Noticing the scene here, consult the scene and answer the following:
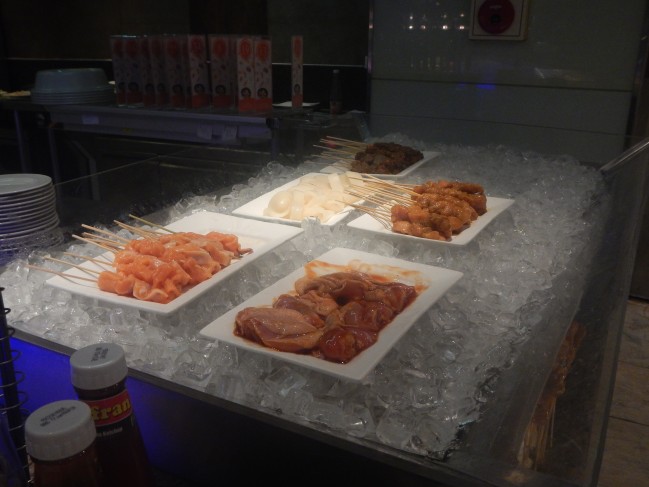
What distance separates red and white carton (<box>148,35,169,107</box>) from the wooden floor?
363cm

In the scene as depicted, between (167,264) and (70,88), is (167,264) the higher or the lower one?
the lower one

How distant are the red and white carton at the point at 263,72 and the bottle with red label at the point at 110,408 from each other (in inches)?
129

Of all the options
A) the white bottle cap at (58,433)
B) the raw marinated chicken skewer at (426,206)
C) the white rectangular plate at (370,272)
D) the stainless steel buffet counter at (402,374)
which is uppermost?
the white bottle cap at (58,433)

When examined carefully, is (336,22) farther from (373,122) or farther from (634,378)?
(634,378)

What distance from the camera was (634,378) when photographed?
3.32 metres

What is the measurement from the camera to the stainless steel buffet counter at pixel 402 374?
0.98 meters

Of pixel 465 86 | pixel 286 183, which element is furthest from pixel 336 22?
pixel 286 183

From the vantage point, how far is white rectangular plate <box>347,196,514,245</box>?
6.10 ft

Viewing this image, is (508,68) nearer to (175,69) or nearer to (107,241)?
(175,69)

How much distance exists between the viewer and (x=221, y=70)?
13.6 feet

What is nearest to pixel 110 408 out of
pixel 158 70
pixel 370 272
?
pixel 370 272

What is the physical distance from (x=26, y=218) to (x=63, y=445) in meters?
1.36

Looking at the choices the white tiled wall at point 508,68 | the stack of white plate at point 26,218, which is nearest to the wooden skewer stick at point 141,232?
the stack of white plate at point 26,218

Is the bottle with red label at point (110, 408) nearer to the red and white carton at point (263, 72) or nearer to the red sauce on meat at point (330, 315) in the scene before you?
the red sauce on meat at point (330, 315)
